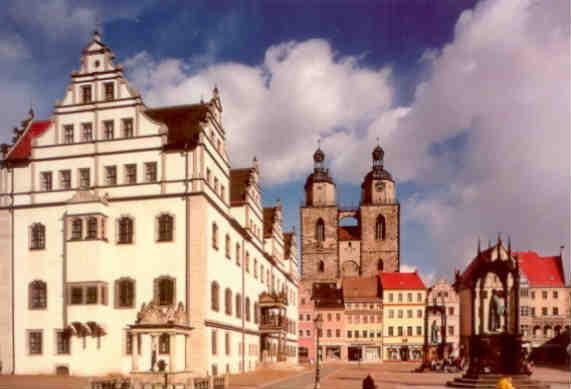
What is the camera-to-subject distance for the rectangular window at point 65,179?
4259 centimetres

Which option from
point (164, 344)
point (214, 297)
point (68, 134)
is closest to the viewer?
point (164, 344)

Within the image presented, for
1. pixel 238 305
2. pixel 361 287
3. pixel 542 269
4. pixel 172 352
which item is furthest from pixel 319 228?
pixel 172 352

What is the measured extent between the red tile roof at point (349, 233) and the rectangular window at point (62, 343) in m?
86.5

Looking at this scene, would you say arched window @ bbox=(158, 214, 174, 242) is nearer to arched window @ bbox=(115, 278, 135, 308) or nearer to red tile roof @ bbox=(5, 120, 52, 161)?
arched window @ bbox=(115, 278, 135, 308)

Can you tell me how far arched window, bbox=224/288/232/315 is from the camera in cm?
4481

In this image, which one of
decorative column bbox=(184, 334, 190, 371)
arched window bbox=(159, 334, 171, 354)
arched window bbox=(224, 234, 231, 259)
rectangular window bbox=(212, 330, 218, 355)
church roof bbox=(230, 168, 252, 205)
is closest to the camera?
arched window bbox=(159, 334, 171, 354)

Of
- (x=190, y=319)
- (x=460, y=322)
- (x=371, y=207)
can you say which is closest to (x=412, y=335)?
(x=460, y=322)

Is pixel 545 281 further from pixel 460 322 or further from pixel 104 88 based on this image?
pixel 104 88

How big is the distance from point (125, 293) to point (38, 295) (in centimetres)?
570

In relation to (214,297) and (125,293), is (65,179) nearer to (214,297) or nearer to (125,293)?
(125,293)

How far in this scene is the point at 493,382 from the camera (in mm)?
32750

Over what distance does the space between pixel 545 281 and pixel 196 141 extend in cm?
7394

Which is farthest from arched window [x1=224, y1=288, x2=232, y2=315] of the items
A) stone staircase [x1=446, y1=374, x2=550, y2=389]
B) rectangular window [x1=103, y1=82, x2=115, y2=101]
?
stone staircase [x1=446, y1=374, x2=550, y2=389]

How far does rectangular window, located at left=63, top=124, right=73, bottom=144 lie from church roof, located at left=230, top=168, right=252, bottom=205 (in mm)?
14777
